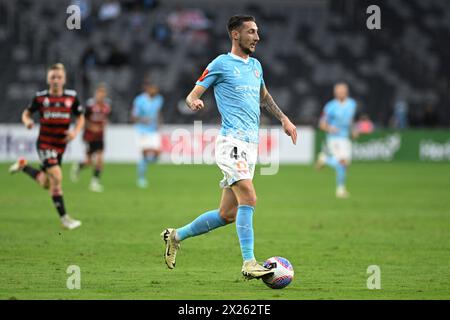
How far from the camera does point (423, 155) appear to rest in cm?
3597

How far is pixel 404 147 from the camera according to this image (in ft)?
118

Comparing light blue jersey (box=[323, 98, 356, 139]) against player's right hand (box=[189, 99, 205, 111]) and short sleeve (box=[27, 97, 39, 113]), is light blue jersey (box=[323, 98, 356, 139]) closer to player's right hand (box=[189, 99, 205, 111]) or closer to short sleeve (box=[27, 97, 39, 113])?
short sleeve (box=[27, 97, 39, 113])

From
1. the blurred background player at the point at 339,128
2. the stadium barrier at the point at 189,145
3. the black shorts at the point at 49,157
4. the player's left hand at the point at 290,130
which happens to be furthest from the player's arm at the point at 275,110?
the stadium barrier at the point at 189,145

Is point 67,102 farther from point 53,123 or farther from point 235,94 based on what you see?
point 235,94

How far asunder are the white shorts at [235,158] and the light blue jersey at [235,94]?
0.07 m

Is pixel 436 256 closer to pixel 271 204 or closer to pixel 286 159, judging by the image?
pixel 271 204

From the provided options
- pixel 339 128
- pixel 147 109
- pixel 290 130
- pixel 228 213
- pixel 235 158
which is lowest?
pixel 228 213

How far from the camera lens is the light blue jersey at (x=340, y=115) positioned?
73.9 ft

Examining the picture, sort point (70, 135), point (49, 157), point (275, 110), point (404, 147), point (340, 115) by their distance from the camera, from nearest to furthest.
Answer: point (275, 110) < point (70, 135) < point (49, 157) < point (340, 115) < point (404, 147)

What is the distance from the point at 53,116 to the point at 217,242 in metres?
3.20

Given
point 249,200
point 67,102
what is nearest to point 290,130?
point 249,200

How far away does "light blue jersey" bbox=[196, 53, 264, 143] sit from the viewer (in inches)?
369

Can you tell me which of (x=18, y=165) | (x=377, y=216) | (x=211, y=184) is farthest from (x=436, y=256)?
(x=211, y=184)

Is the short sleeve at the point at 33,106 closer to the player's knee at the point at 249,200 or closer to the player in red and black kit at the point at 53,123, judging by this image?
the player in red and black kit at the point at 53,123
